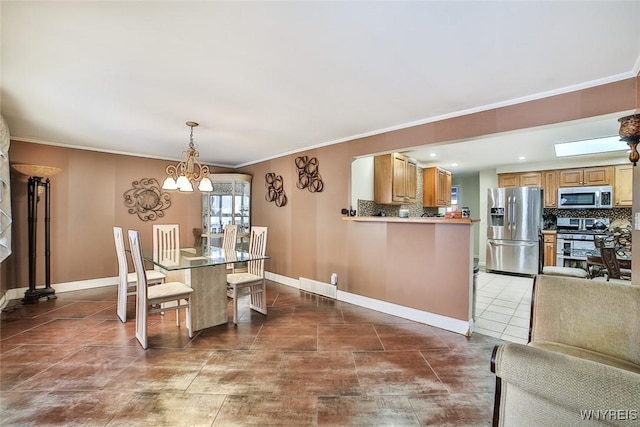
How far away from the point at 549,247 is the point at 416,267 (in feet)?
13.8

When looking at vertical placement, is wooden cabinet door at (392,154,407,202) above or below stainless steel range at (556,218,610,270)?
above

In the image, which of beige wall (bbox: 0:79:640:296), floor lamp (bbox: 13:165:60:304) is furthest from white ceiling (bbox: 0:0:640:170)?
beige wall (bbox: 0:79:640:296)

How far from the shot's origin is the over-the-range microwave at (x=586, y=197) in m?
5.25

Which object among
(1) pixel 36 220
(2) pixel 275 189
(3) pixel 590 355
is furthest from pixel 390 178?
(1) pixel 36 220

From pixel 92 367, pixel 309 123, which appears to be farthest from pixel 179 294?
pixel 309 123

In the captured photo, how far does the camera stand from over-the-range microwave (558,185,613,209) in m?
5.25

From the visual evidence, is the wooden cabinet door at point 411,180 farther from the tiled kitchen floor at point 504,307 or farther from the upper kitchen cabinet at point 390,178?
the tiled kitchen floor at point 504,307

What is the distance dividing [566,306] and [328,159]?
10.5 feet

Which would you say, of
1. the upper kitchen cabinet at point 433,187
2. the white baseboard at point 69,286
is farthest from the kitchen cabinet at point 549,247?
the white baseboard at point 69,286

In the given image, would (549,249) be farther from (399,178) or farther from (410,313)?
(410,313)

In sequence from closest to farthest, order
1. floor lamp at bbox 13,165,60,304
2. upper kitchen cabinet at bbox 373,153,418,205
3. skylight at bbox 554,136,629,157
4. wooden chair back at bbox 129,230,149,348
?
wooden chair back at bbox 129,230,149,348 < floor lamp at bbox 13,165,60,304 < skylight at bbox 554,136,629,157 < upper kitchen cabinet at bbox 373,153,418,205

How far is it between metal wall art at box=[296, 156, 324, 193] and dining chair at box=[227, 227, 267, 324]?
118 centimetres

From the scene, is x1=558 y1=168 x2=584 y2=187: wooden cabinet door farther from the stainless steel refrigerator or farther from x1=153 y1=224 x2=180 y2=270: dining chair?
x1=153 y1=224 x2=180 y2=270: dining chair

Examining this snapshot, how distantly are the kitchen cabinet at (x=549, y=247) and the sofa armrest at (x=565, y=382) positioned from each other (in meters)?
5.97
